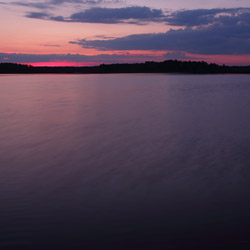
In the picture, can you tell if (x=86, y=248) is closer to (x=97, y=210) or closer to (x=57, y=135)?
(x=97, y=210)

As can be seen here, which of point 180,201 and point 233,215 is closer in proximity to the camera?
point 233,215

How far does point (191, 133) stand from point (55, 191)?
23.1ft

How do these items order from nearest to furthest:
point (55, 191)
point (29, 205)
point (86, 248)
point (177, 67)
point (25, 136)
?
point (86, 248), point (29, 205), point (55, 191), point (25, 136), point (177, 67)

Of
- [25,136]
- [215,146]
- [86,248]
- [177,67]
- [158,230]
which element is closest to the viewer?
[86,248]

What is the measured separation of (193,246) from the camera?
160 inches

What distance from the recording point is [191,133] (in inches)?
469

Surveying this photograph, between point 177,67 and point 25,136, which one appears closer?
point 25,136

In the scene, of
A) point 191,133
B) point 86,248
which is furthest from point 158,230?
point 191,133

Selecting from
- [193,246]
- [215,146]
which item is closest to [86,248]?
[193,246]

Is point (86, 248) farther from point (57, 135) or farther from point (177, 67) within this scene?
point (177, 67)

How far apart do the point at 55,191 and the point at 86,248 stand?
2.08 metres

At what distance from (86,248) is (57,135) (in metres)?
8.09

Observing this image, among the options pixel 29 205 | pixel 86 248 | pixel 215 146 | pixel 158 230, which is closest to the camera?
pixel 86 248

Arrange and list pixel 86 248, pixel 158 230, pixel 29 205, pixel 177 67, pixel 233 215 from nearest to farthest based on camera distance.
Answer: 1. pixel 86 248
2. pixel 158 230
3. pixel 233 215
4. pixel 29 205
5. pixel 177 67
